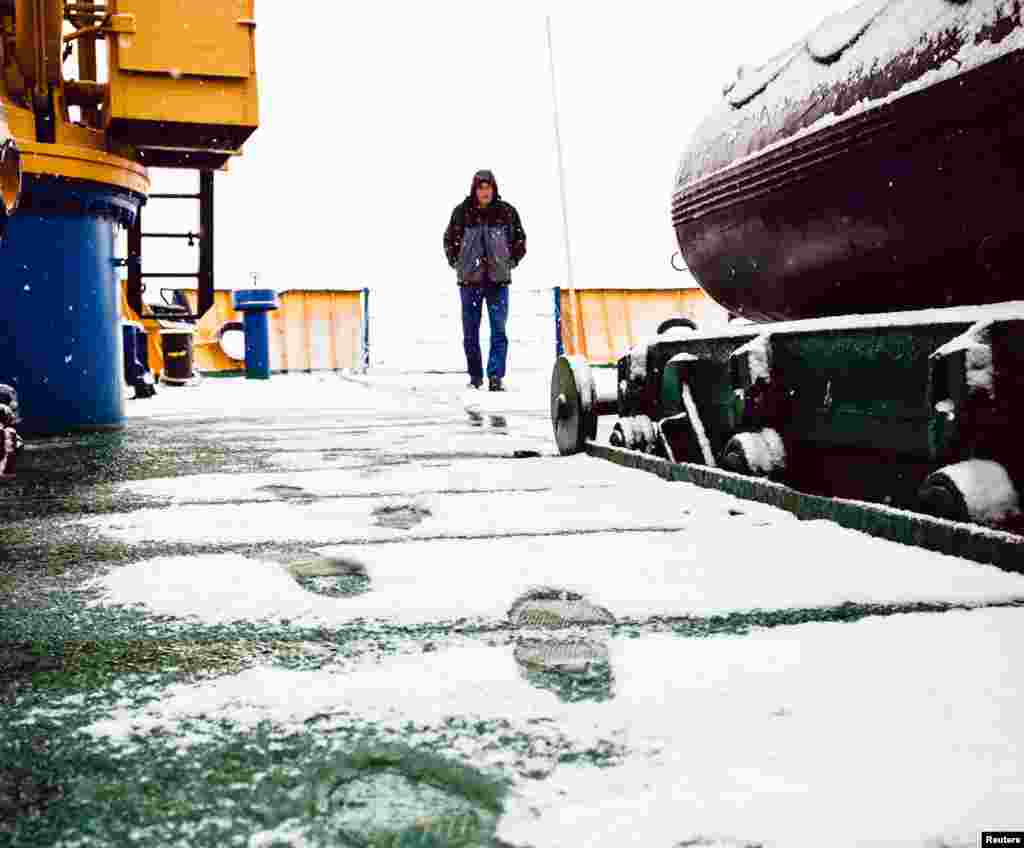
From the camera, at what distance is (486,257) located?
7227 mm

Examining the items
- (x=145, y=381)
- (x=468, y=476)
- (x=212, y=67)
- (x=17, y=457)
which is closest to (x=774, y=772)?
(x=468, y=476)

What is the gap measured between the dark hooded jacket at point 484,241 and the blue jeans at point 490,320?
125 mm

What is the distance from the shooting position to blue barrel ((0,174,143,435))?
11.6 feet

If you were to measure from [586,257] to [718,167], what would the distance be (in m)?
26.9

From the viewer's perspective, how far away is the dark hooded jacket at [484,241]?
7.19m

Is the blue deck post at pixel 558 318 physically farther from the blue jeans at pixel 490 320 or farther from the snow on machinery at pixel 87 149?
the snow on machinery at pixel 87 149

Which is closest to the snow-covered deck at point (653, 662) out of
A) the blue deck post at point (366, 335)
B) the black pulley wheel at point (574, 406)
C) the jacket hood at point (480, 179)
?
the black pulley wheel at point (574, 406)

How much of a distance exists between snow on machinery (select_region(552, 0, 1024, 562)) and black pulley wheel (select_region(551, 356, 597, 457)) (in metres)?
0.44

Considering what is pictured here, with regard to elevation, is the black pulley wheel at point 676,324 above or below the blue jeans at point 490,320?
below

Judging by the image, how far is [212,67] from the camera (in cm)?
458

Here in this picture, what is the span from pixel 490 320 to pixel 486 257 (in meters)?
0.46

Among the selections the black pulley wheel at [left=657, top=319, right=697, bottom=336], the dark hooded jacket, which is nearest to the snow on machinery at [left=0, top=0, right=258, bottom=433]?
the black pulley wheel at [left=657, top=319, right=697, bottom=336]

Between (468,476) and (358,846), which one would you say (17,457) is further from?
(358,846)

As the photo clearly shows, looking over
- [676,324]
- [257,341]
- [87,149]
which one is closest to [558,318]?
[257,341]
